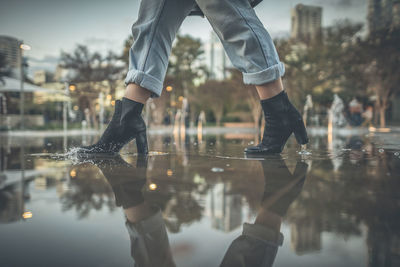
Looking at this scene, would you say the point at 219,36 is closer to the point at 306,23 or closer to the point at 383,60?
the point at 383,60

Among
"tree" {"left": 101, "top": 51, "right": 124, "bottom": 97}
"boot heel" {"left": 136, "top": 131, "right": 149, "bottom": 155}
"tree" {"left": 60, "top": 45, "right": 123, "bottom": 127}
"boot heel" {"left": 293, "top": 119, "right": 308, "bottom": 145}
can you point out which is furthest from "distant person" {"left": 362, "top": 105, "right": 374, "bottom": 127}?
"boot heel" {"left": 136, "top": 131, "right": 149, "bottom": 155}

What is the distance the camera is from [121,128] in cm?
226

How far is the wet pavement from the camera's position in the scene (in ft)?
1.88

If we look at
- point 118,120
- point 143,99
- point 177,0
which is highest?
point 177,0

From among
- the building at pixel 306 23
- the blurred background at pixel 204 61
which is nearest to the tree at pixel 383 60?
the blurred background at pixel 204 61

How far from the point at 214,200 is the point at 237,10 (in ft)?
4.57

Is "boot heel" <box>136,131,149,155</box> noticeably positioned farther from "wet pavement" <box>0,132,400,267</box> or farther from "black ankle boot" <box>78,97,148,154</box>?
"wet pavement" <box>0,132,400,267</box>

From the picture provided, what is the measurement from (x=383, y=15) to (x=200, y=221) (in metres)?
24.9

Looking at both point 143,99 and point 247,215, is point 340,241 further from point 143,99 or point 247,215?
point 143,99

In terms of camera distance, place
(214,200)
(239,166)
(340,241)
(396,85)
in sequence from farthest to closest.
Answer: (396,85)
(239,166)
(214,200)
(340,241)

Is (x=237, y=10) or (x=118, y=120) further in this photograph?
(x=118, y=120)

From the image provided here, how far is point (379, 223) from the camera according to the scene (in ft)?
2.40

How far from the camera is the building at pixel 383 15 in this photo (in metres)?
20.5

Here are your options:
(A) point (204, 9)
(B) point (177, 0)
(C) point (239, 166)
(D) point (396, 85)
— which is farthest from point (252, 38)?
(D) point (396, 85)
